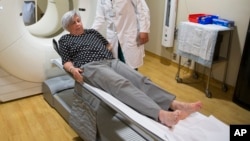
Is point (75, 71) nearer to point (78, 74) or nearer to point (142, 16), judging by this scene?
point (78, 74)

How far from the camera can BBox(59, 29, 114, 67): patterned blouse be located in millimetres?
1994

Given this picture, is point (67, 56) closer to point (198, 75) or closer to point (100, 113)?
point (100, 113)

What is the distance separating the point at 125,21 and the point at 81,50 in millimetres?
564

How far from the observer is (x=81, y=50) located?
2.01 meters

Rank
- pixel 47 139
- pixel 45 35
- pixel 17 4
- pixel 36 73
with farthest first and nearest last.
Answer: pixel 45 35 < pixel 36 73 < pixel 17 4 < pixel 47 139

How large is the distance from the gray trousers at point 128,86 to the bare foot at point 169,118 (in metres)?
Answer: 0.04

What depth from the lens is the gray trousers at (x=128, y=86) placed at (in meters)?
1.52

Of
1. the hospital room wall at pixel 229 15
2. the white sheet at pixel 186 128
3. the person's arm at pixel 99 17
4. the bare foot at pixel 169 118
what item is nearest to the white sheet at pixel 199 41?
the hospital room wall at pixel 229 15

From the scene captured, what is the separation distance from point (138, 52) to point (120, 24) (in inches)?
12.7

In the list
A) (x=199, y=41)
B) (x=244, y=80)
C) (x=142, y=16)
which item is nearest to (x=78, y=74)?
(x=142, y=16)

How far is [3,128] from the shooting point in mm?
2133

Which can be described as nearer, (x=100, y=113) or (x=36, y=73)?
(x=100, y=113)

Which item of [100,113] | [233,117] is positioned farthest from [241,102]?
[100,113]

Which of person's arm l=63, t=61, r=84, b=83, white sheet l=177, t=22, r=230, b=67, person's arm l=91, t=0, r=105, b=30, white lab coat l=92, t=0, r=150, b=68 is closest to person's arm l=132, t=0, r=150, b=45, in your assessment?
white lab coat l=92, t=0, r=150, b=68
